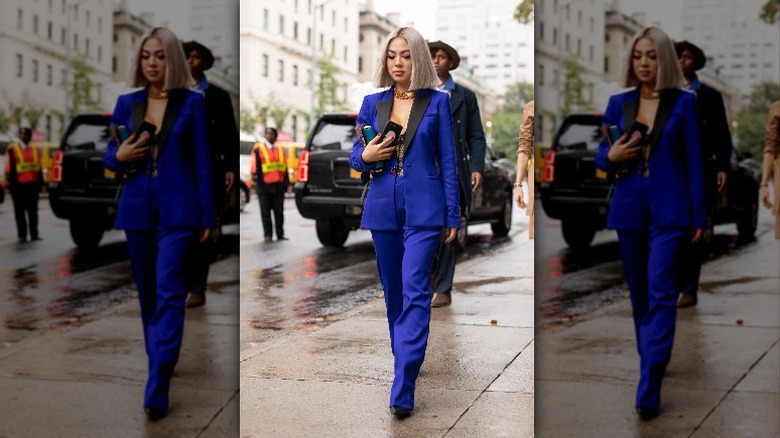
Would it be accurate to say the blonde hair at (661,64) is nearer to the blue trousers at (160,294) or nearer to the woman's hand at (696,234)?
the woman's hand at (696,234)

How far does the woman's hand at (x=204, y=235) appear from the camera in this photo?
8.27 ft

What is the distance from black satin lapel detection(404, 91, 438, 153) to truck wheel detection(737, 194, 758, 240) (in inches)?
43.5

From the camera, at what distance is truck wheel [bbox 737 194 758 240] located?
2.73m

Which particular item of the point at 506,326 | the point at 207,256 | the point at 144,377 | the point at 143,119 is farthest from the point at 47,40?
the point at 506,326

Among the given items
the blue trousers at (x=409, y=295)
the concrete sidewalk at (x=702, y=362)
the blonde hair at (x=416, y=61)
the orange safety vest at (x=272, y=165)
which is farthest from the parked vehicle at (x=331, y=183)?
the concrete sidewalk at (x=702, y=362)

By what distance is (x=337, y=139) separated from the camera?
9.34 meters

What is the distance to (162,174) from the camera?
2398mm

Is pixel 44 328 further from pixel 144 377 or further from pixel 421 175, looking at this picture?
pixel 421 175

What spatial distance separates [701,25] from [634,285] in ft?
2.19

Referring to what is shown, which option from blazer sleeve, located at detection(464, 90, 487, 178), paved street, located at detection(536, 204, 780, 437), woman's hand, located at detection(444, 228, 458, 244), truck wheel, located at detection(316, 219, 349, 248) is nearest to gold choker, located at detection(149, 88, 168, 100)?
paved street, located at detection(536, 204, 780, 437)

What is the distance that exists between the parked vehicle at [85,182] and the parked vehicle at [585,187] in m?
0.74

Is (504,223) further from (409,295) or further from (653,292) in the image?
(653,292)

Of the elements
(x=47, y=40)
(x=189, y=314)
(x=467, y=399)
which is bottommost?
(x=467, y=399)

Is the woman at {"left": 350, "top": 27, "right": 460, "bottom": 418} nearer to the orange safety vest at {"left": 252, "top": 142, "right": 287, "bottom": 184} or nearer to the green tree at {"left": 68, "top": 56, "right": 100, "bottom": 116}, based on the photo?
the green tree at {"left": 68, "top": 56, "right": 100, "bottom": 116}
